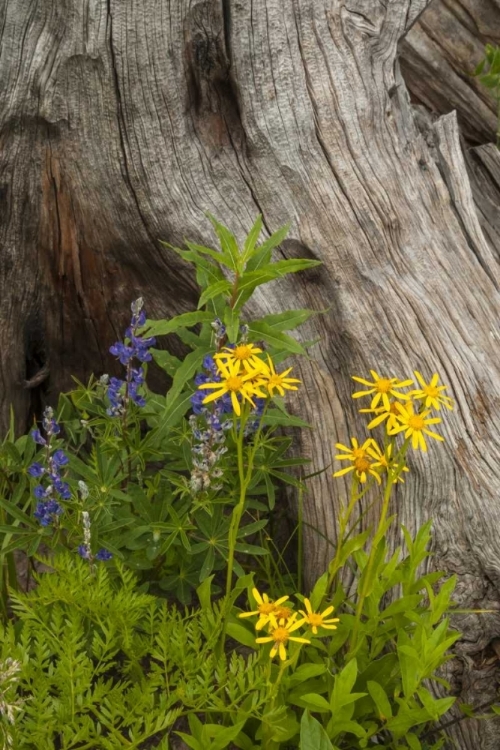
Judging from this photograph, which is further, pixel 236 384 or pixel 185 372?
pixel 185 372

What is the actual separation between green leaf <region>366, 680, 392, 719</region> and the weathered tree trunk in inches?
34.9

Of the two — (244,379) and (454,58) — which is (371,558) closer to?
(244,379)

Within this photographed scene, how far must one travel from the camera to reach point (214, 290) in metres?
2.78

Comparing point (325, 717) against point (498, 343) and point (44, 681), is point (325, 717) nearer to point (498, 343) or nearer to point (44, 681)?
point (44, 681)

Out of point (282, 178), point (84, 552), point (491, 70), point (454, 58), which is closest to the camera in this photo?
point (84, 552)

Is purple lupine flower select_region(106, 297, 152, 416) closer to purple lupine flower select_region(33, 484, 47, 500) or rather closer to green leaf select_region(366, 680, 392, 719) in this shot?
purple lupine flower select_region(33, 484, 47, 500)

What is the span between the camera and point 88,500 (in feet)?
9.68

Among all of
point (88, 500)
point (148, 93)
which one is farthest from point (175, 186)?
point (88, 500)

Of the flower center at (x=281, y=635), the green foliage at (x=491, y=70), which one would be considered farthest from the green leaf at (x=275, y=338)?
the green foliage at (x=491, y=70)

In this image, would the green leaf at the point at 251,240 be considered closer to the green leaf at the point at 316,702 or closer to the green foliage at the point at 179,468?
the green foliage at the point at 179,468

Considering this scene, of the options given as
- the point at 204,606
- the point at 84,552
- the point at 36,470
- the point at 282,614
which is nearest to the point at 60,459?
the point at 36,470

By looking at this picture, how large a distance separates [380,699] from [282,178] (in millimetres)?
2114

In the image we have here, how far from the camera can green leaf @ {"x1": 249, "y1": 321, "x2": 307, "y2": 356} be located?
2.85 metres

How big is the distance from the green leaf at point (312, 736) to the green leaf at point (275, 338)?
1.13 meters
